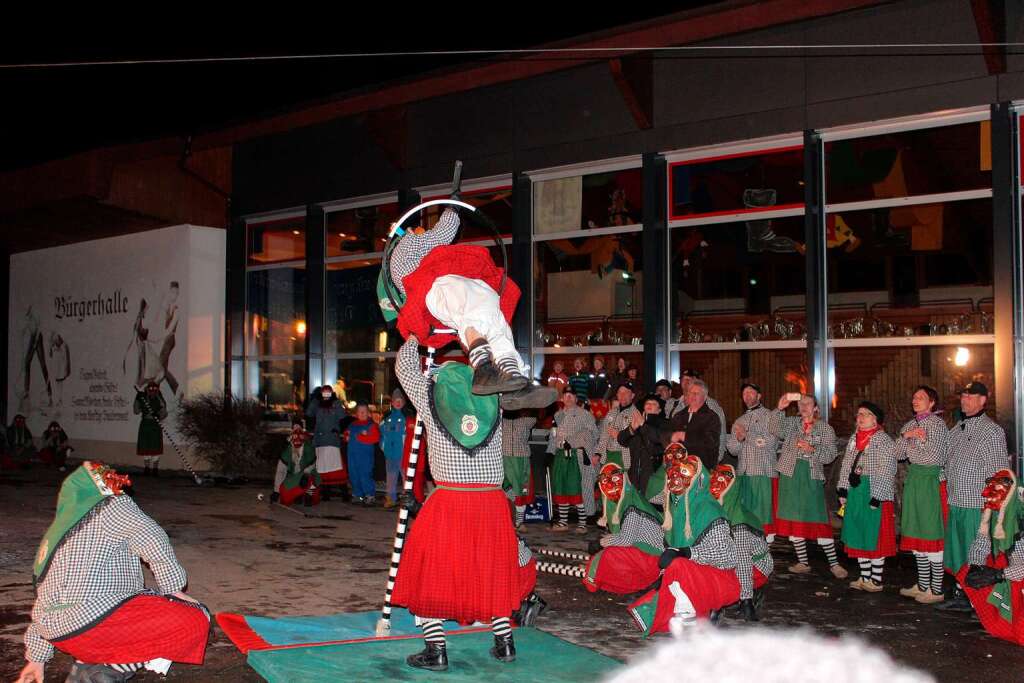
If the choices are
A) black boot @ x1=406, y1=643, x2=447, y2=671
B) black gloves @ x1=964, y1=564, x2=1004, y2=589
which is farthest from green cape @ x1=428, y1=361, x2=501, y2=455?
black gloves @ x1=964, y1=564, x2=1004, y2=589

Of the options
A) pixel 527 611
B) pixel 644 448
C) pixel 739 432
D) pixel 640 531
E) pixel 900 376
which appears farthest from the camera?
pixel 900 376

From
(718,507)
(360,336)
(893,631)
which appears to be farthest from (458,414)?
(360,336)

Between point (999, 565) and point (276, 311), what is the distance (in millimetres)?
15950

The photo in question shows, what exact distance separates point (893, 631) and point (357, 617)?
4036mm

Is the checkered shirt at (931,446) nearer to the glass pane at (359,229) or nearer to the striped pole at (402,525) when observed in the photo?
the striped pole at (402,525)

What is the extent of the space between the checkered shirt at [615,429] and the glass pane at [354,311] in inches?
279

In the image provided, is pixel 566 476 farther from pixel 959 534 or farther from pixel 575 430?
pixel 959 534

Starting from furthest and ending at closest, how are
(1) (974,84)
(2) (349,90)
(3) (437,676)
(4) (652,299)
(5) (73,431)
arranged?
(5) (73,431)
(2) (349,90)
(4) (652,299)
(1) (974,84)
(3) (437,676)

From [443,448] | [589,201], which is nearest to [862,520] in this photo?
[443,448]

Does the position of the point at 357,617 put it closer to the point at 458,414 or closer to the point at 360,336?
the point at 458,414

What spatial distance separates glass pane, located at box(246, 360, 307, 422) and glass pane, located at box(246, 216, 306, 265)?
2178 mm

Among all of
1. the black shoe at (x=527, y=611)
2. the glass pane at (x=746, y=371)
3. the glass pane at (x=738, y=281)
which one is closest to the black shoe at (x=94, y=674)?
the black shoe at (x=527, y=611)

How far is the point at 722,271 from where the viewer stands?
14883 mm

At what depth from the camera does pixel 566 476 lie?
12398 millimetres
